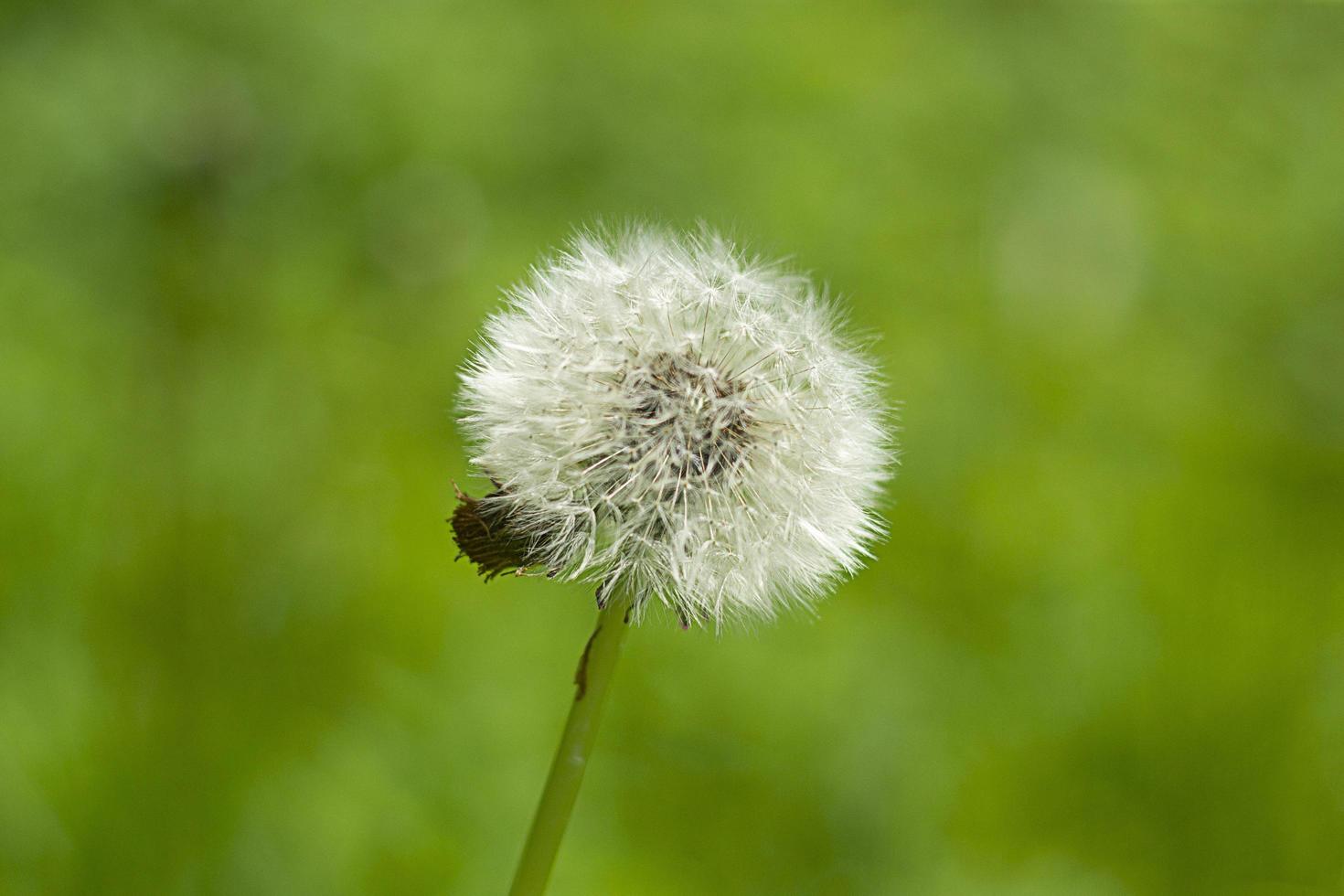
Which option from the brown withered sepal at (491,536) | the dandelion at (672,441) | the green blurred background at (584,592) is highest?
the green blurred background at (584,592)

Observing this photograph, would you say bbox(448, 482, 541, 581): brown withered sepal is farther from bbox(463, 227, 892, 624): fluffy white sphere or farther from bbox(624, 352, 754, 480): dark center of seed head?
bbox(624, 352, 754, 480): dark center of seed head

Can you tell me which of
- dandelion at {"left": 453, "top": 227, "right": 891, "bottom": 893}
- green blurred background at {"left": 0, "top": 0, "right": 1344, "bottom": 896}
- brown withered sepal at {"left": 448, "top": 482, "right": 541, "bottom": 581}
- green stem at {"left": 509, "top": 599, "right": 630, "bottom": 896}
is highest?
green blurred background at {"left": 0, "top": 0, "right": 1344, "bottom": 896}

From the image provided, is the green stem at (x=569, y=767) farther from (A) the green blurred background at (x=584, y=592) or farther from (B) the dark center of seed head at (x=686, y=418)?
(A) the green blurred background at (x=584, y=592)

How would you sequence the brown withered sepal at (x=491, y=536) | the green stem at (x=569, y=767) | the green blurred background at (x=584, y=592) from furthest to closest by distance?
the green blurred background at (x=584, y=592), the brown withered sepal at (x=491, y=536), the green stem at (x=569, y=767)

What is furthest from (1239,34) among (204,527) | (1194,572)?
(204,527)

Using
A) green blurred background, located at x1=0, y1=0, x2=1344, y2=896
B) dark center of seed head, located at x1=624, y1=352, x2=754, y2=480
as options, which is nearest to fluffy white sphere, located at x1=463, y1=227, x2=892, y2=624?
dark center of seed head, located at x1=624, y1=352, x2=754, y2=480

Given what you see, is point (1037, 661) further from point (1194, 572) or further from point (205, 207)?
point (205, 207)

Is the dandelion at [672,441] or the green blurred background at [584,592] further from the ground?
the green blurred background at [584,592]

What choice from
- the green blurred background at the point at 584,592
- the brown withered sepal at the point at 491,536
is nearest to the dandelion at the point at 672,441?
the brown withered sepal at the point at 491,536
